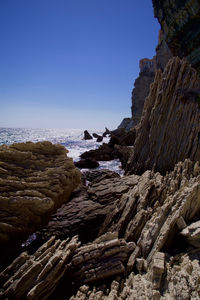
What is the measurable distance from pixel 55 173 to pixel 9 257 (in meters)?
4.11

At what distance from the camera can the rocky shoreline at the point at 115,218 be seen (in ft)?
13.5

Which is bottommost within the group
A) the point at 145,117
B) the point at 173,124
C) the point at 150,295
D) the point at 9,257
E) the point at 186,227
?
the point at 9,257

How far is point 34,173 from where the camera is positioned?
26.7ft

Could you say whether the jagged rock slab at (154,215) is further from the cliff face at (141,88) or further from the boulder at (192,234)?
the cliff face at (141,88)

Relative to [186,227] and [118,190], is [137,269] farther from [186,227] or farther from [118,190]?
[118,190]

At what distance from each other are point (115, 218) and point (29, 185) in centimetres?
425

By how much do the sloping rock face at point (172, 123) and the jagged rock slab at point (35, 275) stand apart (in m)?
7.85

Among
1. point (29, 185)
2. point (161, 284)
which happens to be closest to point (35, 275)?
point (161, 284)

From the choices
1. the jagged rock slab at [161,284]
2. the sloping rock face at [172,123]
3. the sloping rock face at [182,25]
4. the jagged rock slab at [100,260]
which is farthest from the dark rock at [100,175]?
the sloping rock face at [182,25]

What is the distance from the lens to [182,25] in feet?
80.0

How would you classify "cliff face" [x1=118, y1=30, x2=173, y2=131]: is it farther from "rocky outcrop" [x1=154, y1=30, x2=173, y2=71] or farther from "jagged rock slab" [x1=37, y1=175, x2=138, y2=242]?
"jagged rock slab" [x1=37, y1=175, x2=138, y2=242]

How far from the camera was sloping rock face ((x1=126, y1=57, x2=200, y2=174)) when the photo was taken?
965cm

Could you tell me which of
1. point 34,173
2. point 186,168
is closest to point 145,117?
point 186,168

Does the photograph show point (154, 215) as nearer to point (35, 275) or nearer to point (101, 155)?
point (35, 275)
